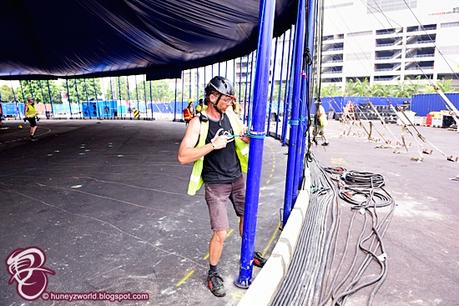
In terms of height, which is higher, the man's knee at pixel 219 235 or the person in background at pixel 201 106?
the person in background at pixel 201 106

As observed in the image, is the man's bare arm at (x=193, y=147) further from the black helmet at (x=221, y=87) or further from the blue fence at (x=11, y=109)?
the blue fence at (x=11, y=109)

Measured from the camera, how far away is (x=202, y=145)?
2.93 m

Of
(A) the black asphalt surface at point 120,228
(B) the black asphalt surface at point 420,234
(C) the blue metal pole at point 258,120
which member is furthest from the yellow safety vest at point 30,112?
(C) the blue metal pole at point 258,120

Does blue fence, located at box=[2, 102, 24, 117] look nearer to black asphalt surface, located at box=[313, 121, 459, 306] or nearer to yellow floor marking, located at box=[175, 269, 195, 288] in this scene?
black asphalt surface, located at box=[313, 121, 459, 306]

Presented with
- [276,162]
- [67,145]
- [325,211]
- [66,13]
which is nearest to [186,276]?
[325,211]

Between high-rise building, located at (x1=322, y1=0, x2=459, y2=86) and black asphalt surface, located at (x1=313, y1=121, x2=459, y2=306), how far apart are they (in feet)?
206

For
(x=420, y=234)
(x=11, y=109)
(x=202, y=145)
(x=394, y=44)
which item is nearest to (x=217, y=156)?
(x=202, y=145)

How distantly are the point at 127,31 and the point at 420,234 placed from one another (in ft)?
37.3

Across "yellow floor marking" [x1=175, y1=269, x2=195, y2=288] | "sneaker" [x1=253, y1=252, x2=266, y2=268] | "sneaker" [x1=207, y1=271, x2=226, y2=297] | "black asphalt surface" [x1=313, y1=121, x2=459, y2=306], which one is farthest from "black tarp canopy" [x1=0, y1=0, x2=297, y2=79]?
"sneaker" [x1=207, y1=271, x2=226, y2=297]

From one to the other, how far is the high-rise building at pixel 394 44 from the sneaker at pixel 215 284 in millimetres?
69664

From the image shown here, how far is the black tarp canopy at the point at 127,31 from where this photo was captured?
30.2 feet

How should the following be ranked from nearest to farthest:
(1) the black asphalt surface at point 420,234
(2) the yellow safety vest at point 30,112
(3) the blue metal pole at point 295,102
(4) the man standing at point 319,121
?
(1) the black asphalt surface at point 420,234, (3) the blue metal pole at point 295,102, (4) the man standing at point 319,121, (2) the yellow safety vest at point 30,112

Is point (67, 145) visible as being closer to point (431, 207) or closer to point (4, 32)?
point (4, 32)

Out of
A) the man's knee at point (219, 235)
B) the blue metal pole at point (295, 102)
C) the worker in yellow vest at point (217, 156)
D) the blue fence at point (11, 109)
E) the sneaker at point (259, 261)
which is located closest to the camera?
the worker in yellow vest at point (217, 156)
